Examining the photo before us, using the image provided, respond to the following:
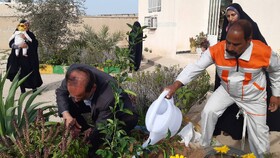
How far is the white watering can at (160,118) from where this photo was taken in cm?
230

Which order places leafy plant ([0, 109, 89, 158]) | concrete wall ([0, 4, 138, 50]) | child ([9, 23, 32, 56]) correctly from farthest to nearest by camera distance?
concrete wall ([0, 4, 138, 50])
child ([9, 23, 32, 56])
leafy plant ([0, 109, 89, 158])

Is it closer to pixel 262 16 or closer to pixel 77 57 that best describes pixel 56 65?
pixel 77 57

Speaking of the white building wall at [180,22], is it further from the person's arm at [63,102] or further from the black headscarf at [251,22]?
the person's arm at [63,102]

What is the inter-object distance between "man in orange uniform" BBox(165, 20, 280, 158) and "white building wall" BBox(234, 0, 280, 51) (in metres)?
4.15

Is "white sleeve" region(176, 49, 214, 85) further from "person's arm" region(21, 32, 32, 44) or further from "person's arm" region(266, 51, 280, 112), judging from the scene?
"person's arm" region(21, 32, 32, 44)

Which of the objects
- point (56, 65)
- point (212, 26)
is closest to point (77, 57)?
point (56, 65)

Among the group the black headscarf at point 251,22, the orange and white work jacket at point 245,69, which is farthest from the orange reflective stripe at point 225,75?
the black headscarf at point 251,22

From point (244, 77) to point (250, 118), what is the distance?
0.47m

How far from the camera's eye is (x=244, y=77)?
2.49m

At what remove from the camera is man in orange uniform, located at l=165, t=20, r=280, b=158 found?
7.66 ft

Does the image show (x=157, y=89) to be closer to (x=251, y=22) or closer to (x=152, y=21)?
(x=251, y=22)

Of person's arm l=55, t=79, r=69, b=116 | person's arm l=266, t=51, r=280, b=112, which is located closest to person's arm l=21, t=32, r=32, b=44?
person's arm l=55, t=79, r=69, b=116

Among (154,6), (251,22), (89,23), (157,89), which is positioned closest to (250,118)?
(251,22)

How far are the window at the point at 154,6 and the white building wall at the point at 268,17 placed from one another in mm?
7119
